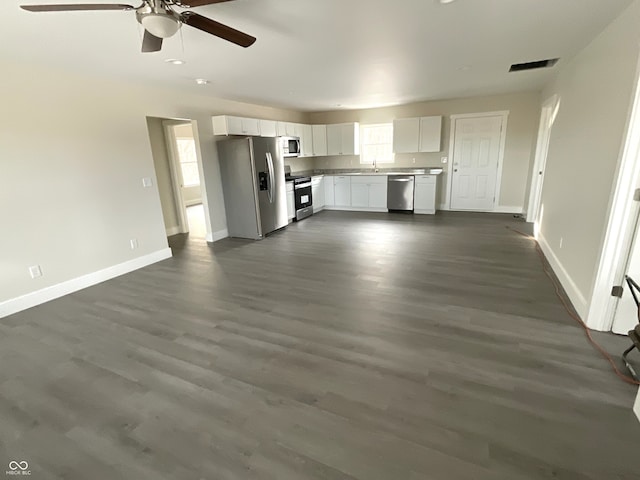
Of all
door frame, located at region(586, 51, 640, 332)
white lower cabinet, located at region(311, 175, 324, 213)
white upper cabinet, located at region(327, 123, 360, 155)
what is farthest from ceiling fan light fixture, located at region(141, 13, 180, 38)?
white upper cabinet, located at region(327, 123, 360, 155)

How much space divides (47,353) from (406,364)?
2820mm

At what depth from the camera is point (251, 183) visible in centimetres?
531

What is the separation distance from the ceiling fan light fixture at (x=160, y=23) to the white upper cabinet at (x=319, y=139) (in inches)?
243

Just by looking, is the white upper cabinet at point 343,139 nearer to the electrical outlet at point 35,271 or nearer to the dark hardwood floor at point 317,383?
the dark hardwood floor at point 317,383

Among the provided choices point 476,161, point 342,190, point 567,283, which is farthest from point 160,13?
point 476,161

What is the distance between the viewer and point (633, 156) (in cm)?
210

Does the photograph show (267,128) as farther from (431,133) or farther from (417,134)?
(431,133)

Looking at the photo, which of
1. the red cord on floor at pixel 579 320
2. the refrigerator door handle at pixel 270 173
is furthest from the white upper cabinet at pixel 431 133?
the refrigerator door handle at pixel 270 173

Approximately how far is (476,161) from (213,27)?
640cm

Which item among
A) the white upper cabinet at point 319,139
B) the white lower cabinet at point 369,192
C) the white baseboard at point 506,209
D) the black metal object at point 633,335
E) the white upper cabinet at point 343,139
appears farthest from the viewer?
the white upper cabinet at point 319,139

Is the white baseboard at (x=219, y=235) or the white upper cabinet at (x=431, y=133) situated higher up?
the white upper cabinet at (x=431, y=133)

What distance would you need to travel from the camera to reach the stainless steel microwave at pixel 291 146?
259 inches

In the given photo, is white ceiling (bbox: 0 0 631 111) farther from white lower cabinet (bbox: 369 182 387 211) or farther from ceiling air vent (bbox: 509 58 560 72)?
white lower cabinet (bbox: 369 182 387 211)

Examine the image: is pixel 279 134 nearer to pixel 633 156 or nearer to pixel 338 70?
pixel 338 70
